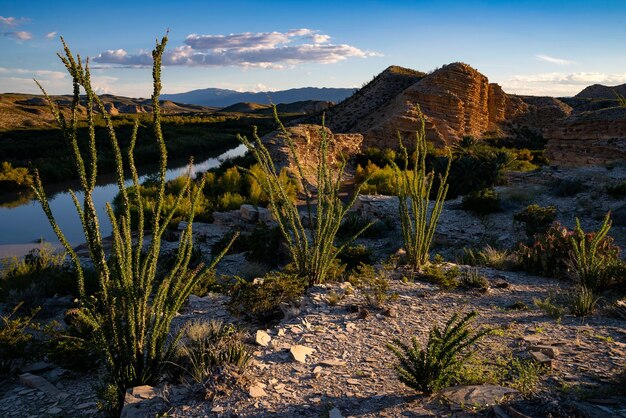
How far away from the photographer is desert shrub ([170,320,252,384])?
3996 mm

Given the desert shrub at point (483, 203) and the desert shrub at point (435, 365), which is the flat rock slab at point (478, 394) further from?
the desert shrub at point (483, 203)

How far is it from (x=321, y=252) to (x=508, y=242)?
5519mm

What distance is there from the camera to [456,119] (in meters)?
32.7

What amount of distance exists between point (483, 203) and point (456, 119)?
70.3 feet

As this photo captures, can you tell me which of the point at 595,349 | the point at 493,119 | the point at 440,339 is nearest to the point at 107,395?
the point at 440,339

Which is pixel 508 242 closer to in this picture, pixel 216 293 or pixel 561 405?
pixel 216 293

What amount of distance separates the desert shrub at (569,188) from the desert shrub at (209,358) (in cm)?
1205

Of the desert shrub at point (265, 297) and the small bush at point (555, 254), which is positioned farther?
the small bush at point (555, 254)

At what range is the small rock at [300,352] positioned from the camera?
4352 mm

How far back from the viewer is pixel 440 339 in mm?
3799

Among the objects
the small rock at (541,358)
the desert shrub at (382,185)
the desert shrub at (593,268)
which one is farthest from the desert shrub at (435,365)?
the desert shrub at (382,185)

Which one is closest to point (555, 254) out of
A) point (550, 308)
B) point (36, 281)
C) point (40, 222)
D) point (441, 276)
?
point (441, 276)

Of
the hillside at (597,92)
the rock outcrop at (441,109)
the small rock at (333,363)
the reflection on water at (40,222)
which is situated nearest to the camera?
the small rock at (333,363)

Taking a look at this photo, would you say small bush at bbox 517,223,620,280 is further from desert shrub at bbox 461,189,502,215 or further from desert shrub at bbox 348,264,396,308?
desert shrub at bbox 461,189,502,215
